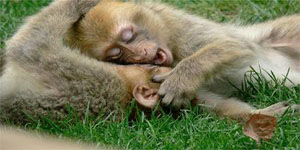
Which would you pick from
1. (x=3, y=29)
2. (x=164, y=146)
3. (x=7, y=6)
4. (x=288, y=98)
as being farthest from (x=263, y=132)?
(x=7, y=6)

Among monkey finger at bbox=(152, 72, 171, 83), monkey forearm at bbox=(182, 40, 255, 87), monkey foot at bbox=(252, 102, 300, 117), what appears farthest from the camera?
monkey forearm at bbox=(182, 40, 255, 87)

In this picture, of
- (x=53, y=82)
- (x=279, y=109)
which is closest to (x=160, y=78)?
(x=53, y=82)

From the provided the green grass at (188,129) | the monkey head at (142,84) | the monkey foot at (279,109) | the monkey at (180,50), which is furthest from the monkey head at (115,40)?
the monkey foot at (279,109)

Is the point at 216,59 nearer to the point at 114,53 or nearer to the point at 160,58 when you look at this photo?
the point at 160,58

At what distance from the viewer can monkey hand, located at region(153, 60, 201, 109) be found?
4.93m

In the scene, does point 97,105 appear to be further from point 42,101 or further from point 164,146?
point 164,146

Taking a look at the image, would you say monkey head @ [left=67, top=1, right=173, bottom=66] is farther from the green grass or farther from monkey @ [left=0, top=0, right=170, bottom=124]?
the green grass

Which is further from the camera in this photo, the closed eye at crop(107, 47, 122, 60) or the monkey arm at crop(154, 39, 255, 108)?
the closed eye at crop(107, 47, 122, 60)

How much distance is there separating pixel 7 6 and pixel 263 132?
451 cm

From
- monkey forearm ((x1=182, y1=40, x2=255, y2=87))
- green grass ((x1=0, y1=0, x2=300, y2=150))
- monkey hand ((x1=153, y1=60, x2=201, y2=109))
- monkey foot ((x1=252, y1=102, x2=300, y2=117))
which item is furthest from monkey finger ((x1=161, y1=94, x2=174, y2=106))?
monkey foot ((x1=252, y1=102, x2=300, y2=117))

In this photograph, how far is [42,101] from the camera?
15.5 ft

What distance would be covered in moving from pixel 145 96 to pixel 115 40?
2.66 ft

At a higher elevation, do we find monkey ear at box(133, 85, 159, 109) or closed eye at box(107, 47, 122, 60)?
closed eye at box(107, 47, 122, 60)

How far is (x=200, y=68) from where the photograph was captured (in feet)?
17.1
